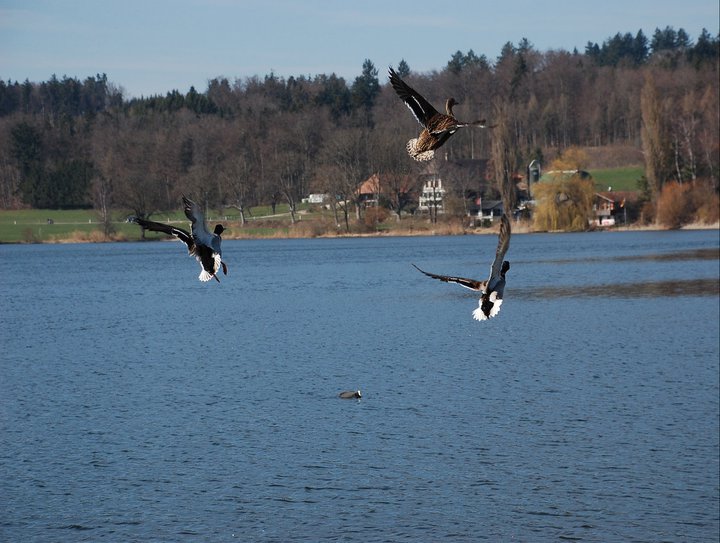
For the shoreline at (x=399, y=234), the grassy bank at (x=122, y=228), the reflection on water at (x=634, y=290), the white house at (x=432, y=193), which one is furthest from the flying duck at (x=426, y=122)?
the shoreline at (x=399, y=234)

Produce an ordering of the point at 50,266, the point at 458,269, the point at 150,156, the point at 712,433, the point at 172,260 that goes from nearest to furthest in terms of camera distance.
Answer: the point at 150,156 < the point at 712,433 < the point at 458,269 < the point at 50,266 < the point at 172,260

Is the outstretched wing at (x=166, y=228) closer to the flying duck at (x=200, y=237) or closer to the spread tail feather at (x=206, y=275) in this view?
the flying duck at (x=200, y=237)

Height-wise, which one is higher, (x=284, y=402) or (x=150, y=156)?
(x=150, y=156)

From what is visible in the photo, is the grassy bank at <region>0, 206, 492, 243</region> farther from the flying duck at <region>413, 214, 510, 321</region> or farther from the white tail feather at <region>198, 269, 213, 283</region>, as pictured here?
the flying duck at <region>413, 214, 510, 321</region>

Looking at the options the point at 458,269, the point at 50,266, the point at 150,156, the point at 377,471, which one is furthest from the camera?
the point at 50,266

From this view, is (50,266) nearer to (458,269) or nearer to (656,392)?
(458,269)

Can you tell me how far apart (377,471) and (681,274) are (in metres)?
67.0

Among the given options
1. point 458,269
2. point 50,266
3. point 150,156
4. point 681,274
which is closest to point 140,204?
point 150,156

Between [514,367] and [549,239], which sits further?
[549,239]

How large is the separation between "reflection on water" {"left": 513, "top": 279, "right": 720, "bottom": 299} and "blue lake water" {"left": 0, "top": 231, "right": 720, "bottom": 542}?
2.14ft

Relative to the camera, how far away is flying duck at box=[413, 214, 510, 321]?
223 inches

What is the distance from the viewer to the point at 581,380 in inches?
1966

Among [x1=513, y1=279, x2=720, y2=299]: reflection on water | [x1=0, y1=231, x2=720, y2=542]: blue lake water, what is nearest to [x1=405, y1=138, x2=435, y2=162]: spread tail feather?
[x1=0, y1=231, x2=720, y2=542]: blue lake water

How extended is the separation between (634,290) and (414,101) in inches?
3289
